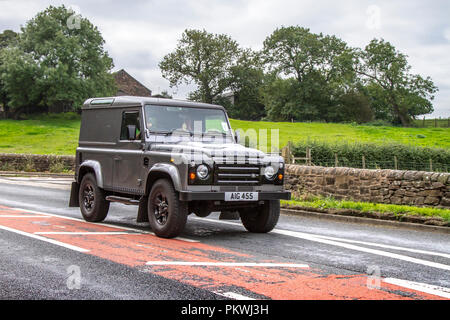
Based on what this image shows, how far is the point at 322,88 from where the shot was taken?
81.4 m

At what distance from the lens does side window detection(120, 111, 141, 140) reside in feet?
34.3

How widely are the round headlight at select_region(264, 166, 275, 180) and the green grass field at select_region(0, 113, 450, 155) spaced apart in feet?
127

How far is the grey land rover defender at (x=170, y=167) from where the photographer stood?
916 centimetres

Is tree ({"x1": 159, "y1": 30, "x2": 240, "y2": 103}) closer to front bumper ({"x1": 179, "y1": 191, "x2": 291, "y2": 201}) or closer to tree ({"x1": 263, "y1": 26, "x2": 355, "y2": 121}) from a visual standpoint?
tree ({"x1": 263, "y1": 26, "x2": 355, "y2": 121})

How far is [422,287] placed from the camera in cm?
621

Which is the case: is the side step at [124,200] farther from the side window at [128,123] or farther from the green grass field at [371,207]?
the green grass field at [371,207]

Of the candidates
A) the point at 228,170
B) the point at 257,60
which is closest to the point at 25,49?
the point at 257,60

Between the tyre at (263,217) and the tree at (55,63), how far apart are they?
57.8 m

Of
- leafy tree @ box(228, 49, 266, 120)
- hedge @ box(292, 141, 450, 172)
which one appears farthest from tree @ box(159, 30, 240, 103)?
hedge @ box(292, 141, 450, 172)

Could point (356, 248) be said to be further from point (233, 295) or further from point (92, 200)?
point (92, 200)

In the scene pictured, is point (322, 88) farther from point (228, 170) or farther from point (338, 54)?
point (228, 170)

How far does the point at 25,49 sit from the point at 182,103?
6588cm

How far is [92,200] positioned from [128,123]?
1903mm

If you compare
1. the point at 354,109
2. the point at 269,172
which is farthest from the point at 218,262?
the point at 354,109
